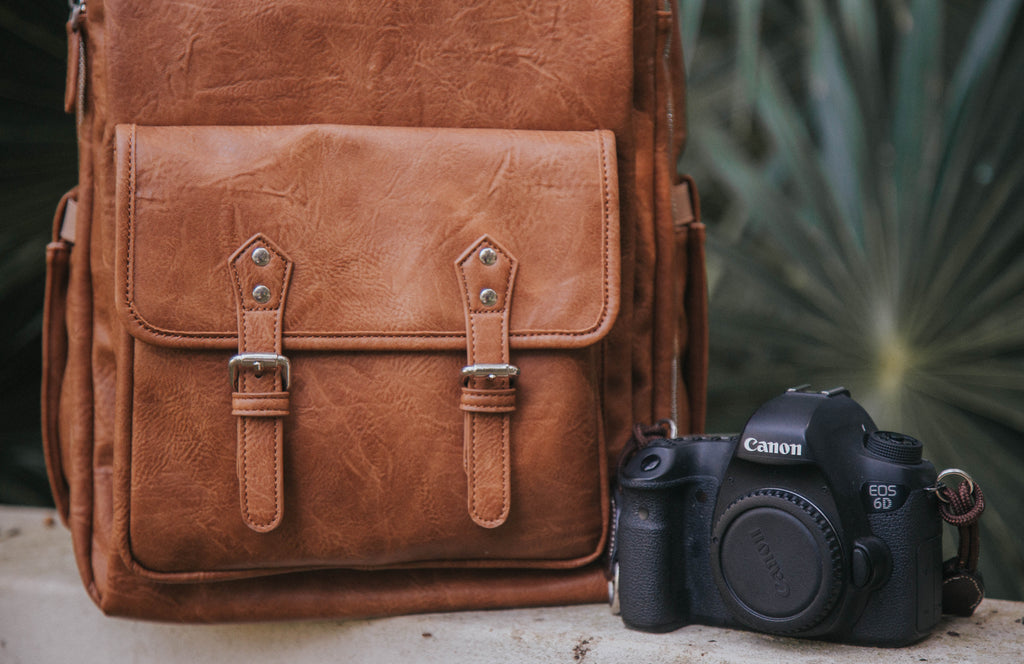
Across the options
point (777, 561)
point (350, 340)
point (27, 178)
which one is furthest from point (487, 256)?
point (27, 178)

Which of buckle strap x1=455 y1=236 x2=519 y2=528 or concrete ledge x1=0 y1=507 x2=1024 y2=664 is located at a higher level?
buckle strap x1=455 y1=236 x2=519 y2=528

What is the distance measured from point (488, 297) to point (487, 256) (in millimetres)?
37

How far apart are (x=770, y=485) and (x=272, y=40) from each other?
572 mm

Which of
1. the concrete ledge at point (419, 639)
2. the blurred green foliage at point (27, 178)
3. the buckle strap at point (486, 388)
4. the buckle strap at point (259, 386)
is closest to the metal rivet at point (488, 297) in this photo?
the buckle strap at point (486, 388)

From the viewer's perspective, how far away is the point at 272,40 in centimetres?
74

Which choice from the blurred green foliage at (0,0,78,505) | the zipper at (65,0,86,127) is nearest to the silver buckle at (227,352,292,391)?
the zipper at (65,0,86,127)

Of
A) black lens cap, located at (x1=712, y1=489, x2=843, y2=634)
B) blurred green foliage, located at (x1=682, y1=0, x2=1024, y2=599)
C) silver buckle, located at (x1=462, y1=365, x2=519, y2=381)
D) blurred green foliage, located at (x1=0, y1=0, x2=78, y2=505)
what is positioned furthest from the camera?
blurred green foliage, located at (x1=0, y1=0, x2=78, y2=505)

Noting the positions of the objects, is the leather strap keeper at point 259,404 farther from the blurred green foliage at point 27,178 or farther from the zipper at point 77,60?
the blurred green foliage at point 27,178

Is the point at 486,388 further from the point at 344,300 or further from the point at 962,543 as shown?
the point at 962,543

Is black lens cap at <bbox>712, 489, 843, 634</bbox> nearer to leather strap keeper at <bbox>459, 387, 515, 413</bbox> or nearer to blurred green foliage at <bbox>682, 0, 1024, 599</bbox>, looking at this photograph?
leather strap keeper at <bbox>459, 387, 515, 413</bbox>

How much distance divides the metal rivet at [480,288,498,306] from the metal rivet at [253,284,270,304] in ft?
0.60

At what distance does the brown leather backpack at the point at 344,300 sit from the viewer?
2.33 feet

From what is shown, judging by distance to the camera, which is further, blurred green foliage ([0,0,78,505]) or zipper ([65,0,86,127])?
blurred green foliage ([0,0,78,505])

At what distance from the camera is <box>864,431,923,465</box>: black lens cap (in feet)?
2.08
